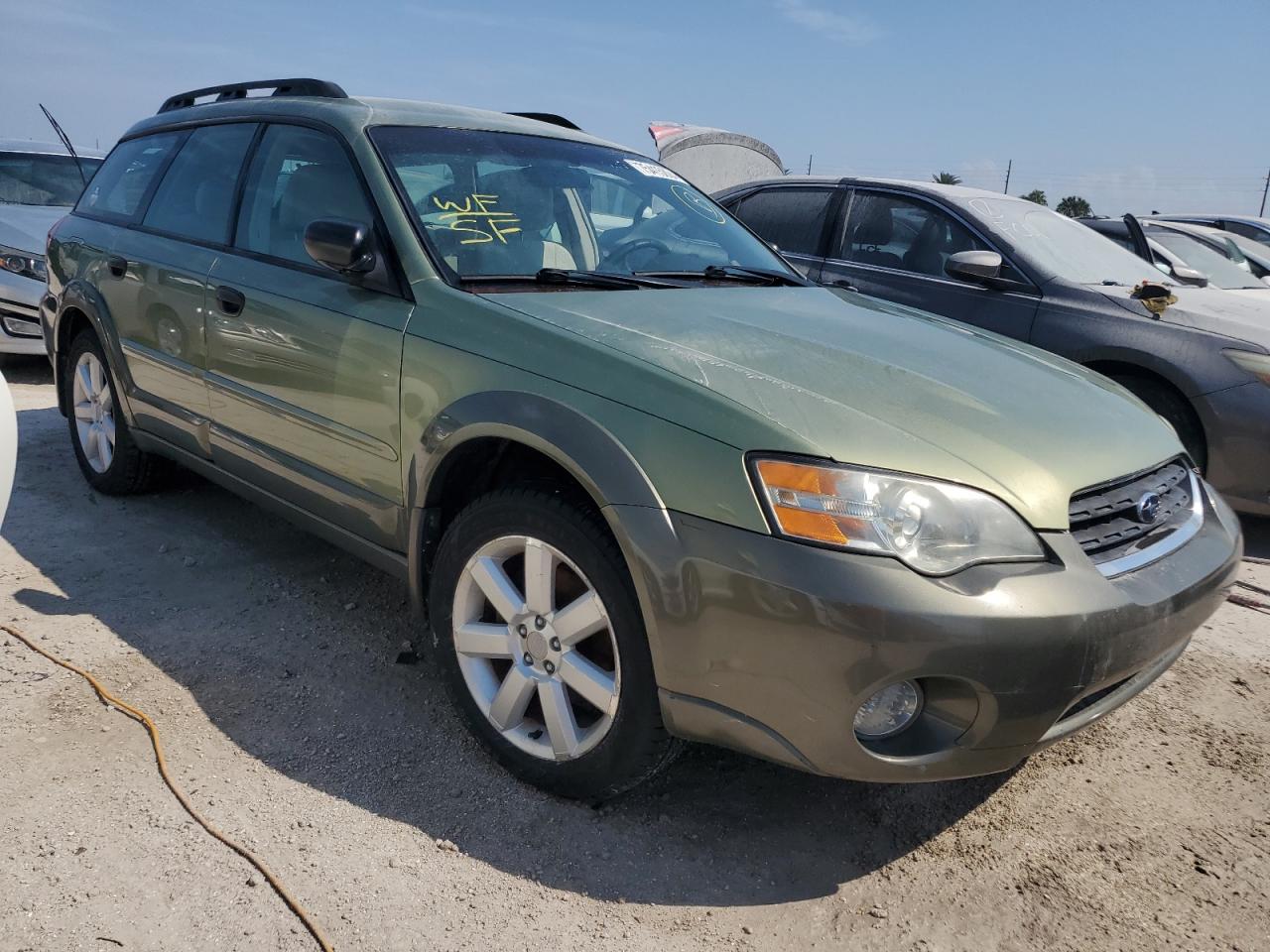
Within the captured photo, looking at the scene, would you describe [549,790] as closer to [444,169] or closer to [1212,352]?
[444,169]

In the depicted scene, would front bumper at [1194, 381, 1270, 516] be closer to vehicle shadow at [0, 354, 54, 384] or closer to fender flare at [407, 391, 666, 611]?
fender flare at [407, 391, 666, 611]

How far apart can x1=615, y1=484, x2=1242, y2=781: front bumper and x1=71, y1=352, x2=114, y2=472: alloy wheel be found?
318 centimetres

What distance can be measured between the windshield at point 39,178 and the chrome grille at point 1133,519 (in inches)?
316

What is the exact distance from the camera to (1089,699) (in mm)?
2252

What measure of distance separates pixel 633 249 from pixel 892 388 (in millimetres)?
1187

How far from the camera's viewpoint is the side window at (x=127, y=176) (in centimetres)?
412

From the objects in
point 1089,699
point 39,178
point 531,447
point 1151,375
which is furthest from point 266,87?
point 39,178

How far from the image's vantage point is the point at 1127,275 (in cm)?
546

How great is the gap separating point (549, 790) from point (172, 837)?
33.5 inches

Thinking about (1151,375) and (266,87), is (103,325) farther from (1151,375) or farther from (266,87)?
(1151,375)

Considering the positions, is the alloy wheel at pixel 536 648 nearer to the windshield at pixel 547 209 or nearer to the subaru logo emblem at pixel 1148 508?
the windshield at pixel 547 209

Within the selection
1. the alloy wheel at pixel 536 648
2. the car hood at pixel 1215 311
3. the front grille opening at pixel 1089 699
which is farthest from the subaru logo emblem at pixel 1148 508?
the car hood at pixel 1215 311

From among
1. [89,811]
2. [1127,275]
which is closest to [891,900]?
[89,811]

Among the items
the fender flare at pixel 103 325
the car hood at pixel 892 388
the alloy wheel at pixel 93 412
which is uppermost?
the car hood at pixel 892 388
